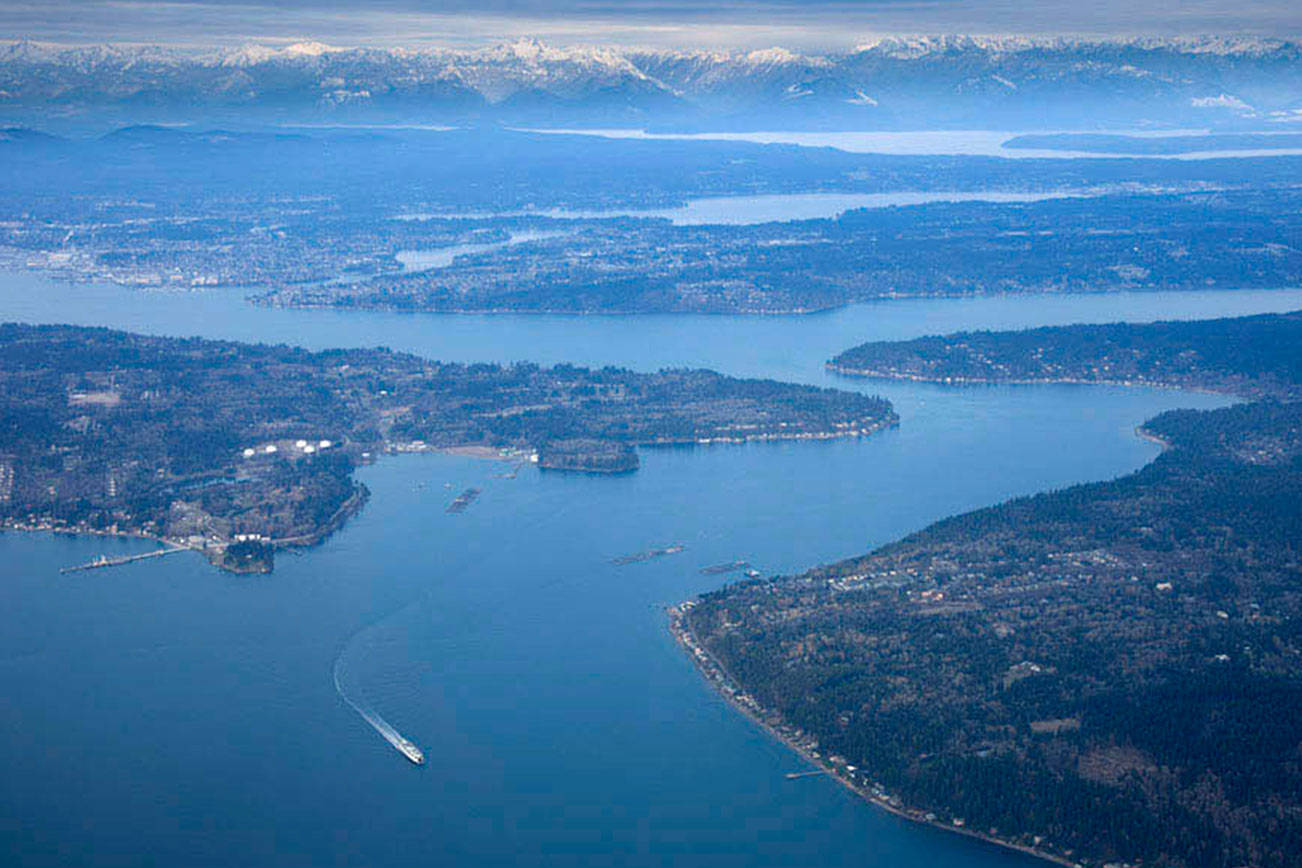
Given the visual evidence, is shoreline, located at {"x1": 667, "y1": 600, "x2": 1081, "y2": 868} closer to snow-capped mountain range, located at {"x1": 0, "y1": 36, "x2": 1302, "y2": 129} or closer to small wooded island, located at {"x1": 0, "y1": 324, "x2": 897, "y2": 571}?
small wooded island, located at {"x1": 0, "y1": 324, "x2": 897, "y2": 571}

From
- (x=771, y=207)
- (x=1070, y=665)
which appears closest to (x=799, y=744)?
(x=1070, y=665)

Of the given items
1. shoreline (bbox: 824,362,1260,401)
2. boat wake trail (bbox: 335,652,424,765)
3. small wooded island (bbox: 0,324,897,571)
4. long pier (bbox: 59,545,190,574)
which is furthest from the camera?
shoreline (bbox: 824,362,1260,401)

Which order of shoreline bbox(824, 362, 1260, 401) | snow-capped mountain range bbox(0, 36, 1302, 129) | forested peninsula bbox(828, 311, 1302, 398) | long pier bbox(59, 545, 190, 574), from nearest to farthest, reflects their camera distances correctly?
long pier bbox(59, 545, 190, 574)
shoreline bbox(824, 362, 1260, 401)
forested peninsula bbox(828, 311, 1302, 398)
snow-capped mountain range bbox(0, 36, 1302, 129)

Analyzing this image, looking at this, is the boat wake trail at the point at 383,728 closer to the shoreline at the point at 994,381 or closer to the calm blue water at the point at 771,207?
the shoreline at the point at 994,381

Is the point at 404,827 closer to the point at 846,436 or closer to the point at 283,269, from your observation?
the point at 846,436

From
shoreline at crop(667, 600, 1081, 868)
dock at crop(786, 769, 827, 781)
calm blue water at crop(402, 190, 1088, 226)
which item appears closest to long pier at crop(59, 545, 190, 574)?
shoreline at crop(667, 600, 1081, 868)

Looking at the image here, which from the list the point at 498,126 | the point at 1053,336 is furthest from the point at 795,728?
the point at 498,126

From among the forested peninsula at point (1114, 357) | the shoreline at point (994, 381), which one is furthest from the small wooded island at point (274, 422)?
the forested peninsula at point (1114, 357)
